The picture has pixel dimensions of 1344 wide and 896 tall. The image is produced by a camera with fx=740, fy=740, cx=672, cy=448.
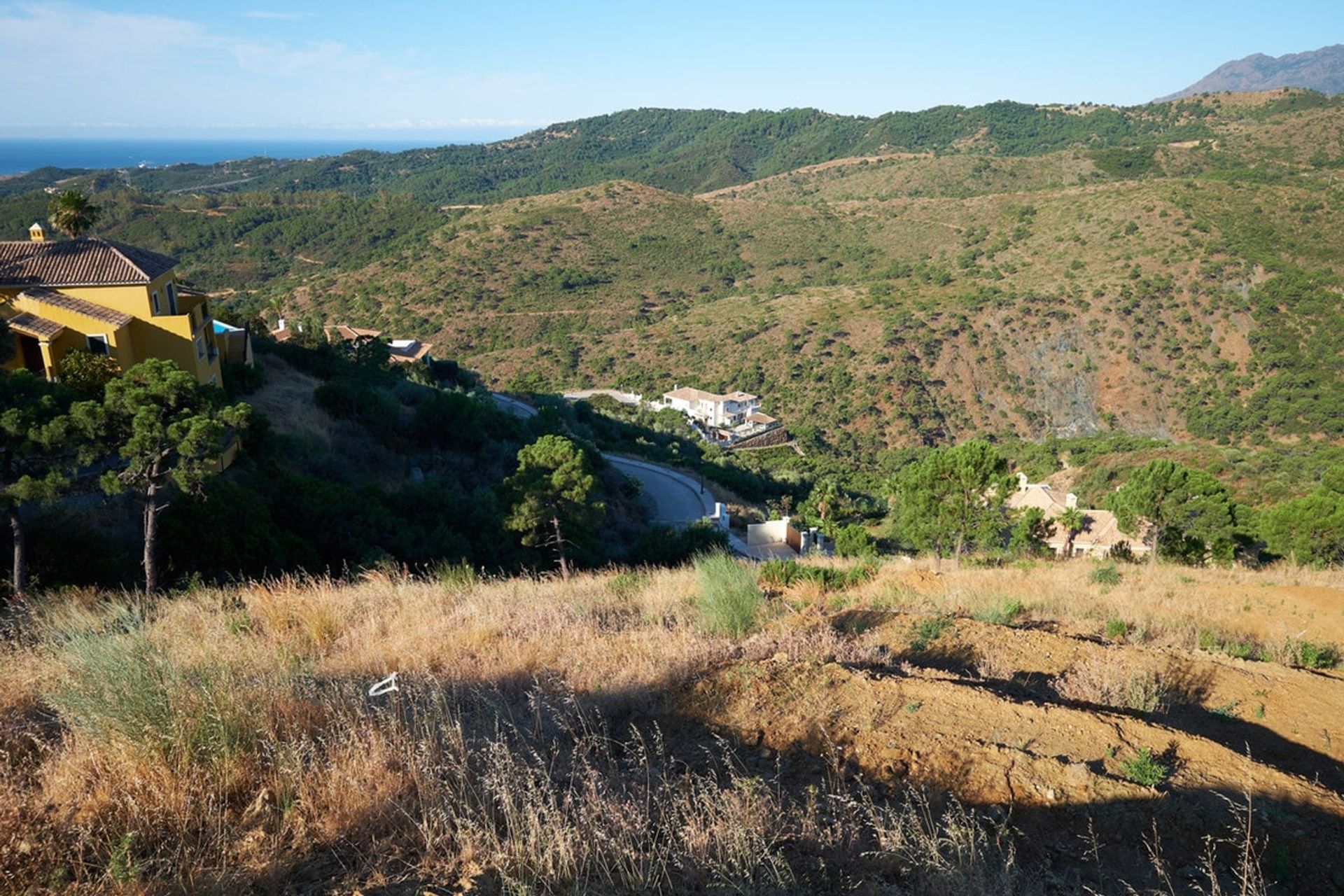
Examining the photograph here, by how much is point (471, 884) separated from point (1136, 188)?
8998cm

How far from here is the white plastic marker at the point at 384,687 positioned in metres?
4.14

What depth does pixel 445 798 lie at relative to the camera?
3189 millimetres

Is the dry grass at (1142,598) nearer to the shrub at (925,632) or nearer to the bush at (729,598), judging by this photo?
the shrub at (925,632)

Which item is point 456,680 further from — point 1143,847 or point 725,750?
point 1143,847

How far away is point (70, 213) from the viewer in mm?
16969

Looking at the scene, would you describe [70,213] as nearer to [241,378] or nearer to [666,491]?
[241,378]

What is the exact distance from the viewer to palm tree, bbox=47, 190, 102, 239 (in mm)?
16969

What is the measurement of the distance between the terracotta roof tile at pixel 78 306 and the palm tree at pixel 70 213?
124 inches

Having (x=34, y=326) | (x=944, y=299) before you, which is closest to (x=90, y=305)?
(x=34, y=326)

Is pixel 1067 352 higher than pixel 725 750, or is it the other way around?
pixel 725 750

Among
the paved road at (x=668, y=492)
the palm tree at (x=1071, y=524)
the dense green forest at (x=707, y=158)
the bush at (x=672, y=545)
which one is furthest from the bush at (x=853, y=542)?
the dense green forest at (x=707, y=158)

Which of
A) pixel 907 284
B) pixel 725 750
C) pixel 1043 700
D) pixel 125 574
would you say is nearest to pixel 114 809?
pixel 725 750

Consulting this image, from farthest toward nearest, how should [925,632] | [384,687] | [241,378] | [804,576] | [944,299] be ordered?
[944,299] → [241,378] → [804,576] → [925,632] → [384,687]

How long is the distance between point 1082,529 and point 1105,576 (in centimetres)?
1943
